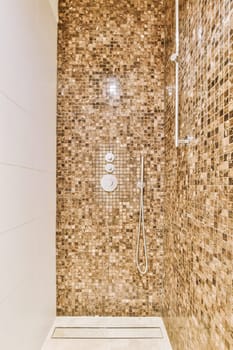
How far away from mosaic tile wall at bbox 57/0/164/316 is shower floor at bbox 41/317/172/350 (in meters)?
0.12

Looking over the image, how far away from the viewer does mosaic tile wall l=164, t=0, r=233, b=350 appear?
1.08m

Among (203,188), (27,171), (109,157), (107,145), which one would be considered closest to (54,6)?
(107,145)

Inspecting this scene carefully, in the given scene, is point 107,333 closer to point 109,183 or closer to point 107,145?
point 109,183

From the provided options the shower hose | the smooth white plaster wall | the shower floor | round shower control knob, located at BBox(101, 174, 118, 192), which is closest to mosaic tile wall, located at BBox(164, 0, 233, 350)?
the shower floor

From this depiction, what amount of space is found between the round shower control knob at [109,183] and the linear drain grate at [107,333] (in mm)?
1123

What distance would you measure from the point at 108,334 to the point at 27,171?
143 cm

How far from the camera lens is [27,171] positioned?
67.1 inches

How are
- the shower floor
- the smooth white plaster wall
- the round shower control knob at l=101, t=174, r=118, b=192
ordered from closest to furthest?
the shower floor
the smooth white plaster wall
the round shower control knob at l=101, t=174, r=118, b=192

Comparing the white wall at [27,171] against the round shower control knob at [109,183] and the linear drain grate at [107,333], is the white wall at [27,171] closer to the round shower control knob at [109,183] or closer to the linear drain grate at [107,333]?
the linear drain grate at [107,333]

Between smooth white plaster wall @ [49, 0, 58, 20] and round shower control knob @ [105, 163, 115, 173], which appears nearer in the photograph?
smooth white plaster wall @ [49, 0, 58, 20]

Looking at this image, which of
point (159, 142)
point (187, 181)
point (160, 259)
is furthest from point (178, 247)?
point (159, 142)

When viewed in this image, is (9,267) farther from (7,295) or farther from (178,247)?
(178,247)

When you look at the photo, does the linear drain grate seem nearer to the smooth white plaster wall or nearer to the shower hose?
the shower hose

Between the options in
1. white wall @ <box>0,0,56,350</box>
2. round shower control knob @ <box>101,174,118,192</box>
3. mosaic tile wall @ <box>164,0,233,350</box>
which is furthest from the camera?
round shower control knob @ <box>101,174,118,192</box>
